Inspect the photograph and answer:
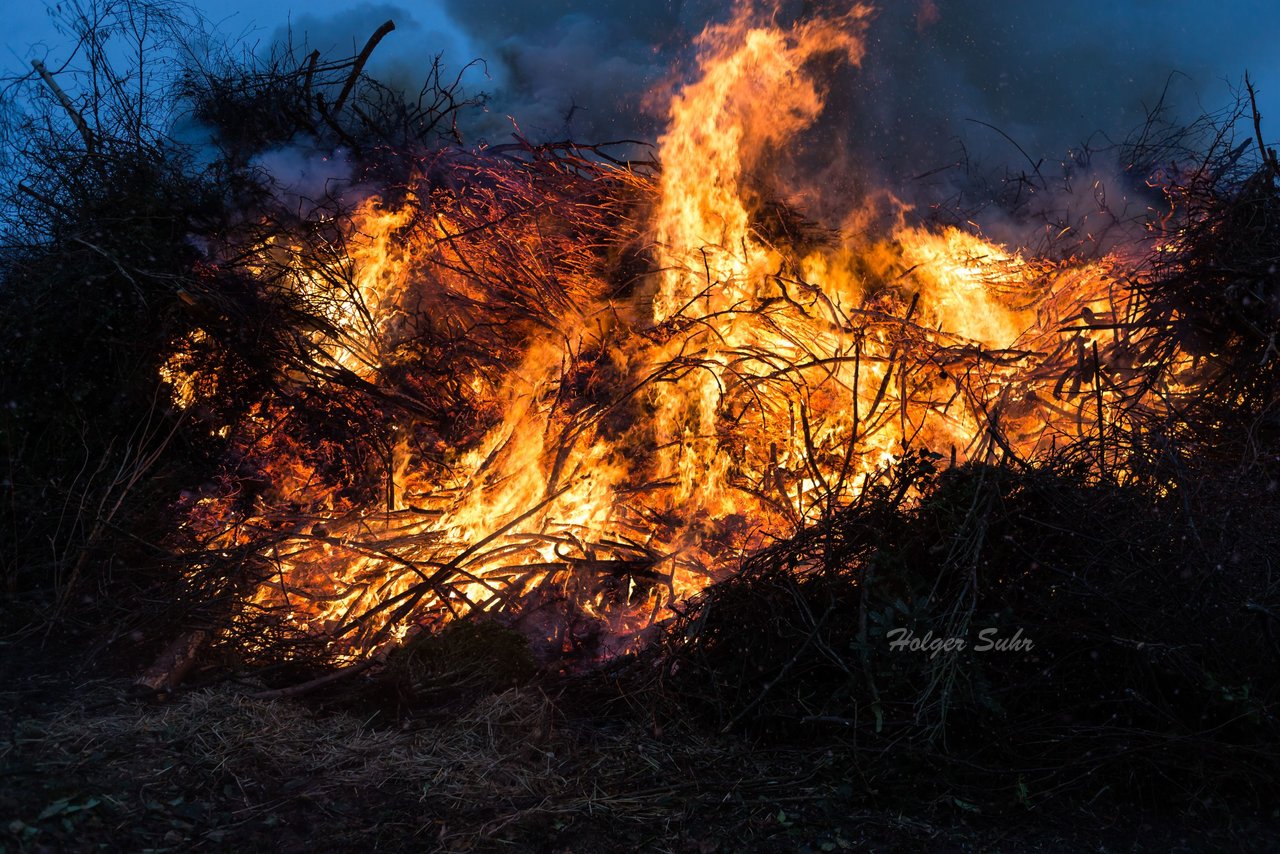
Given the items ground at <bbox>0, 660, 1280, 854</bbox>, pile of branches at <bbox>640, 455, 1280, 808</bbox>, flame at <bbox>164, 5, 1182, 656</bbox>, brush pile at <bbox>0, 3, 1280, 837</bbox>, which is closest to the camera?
ground at <bbox>0, 660, 1280, 854</bbox>

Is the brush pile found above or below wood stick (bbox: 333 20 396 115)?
below

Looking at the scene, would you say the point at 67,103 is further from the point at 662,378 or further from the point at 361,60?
the point at 662,378

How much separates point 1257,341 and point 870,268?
2786 millimetres

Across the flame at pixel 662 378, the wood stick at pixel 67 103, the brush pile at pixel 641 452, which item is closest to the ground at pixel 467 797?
the brush pile at pixel 641 452

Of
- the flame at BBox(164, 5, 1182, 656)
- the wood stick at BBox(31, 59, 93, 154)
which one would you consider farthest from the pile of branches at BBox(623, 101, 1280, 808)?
the wood stick at BBox(31, 59, 93, 154)

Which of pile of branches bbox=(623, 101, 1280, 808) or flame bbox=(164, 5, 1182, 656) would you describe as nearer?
pile of branches bbox=(623, 101, 1280, 808)

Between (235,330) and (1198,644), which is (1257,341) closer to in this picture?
(1198,644)

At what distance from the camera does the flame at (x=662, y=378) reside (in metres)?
5.36

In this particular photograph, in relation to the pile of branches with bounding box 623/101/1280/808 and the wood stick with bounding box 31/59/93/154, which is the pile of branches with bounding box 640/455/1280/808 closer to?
the pile of branches with bounding box 623/101/1280/808

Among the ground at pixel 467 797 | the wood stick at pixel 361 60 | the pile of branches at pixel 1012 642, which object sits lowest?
the ground at pixel 467 797

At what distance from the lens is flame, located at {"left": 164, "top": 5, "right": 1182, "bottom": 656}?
211 inches

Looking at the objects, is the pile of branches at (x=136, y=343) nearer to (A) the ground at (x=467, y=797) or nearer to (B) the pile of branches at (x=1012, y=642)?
(A) the ground at (x=467, y=797)

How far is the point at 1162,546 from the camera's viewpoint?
3.62 meters

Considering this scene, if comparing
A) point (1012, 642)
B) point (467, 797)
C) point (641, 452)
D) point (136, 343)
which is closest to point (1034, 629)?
point (1012, 642)
